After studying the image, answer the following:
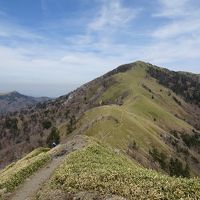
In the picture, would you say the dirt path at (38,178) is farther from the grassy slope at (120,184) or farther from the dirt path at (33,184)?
the grassy slope at (120,184)

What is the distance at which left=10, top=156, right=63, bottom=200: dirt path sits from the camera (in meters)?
44.3

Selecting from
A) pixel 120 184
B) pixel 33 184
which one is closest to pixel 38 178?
pixel 33 184

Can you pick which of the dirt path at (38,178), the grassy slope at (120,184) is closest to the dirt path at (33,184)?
the dirt path at (38,178)

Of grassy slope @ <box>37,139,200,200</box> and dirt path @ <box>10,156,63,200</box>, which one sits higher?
grassy slope @ <box>37,139,200,200</box>

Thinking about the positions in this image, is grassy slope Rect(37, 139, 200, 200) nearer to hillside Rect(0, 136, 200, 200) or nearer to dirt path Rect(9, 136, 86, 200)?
hillside Rect(0, 136, 200, 200)

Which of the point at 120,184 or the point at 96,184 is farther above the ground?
the point at 120,184

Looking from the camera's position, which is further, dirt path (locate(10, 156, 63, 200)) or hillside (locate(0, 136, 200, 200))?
dirt path (locate(10, 156, 63, 200))

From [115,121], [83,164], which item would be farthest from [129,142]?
[83,164]

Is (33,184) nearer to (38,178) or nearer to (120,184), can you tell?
(38,178)

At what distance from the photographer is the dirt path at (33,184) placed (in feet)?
145

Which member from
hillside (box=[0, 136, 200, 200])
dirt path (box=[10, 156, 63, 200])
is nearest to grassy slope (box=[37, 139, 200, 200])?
hillside (box=[0, 136, 200, 200])

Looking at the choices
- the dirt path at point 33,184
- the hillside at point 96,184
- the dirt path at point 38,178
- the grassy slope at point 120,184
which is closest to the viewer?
the grassy slope at point 120,184

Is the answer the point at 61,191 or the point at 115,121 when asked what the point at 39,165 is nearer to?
the point at 61,191

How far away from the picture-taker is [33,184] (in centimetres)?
4903
